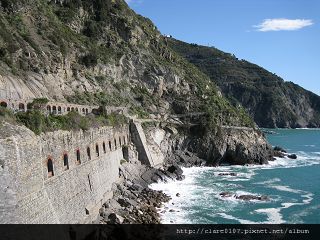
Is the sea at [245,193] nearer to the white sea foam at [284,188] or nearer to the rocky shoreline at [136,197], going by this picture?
the white sea foam at [284,188]

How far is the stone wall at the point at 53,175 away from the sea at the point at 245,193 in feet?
26.4

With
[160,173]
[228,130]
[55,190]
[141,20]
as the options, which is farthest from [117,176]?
[141,20]

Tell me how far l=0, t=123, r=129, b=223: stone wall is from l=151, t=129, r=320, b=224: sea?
8042 millimetres

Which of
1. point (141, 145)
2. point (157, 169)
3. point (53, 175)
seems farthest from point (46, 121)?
point (141, 145)

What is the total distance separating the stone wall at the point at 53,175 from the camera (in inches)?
945

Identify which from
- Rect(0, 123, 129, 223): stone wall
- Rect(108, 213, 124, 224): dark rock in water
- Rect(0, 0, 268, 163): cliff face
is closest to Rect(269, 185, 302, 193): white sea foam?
Rect(0, 0, 268, 163): cliff face

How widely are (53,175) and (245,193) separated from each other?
99.4ft

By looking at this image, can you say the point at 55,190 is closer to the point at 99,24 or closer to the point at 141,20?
the point at 99,24

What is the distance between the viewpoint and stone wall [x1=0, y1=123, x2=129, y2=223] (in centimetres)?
2402

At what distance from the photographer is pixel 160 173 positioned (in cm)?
6091

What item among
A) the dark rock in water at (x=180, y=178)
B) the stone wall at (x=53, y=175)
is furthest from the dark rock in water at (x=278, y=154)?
the stone wall at (x=53, y=175)

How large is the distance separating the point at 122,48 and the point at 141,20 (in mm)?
18575

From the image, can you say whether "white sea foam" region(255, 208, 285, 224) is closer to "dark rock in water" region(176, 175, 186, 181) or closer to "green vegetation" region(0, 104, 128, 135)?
"dark rock in water" region(176, 175, 186, 181)

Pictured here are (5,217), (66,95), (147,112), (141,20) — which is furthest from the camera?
(141,20)
